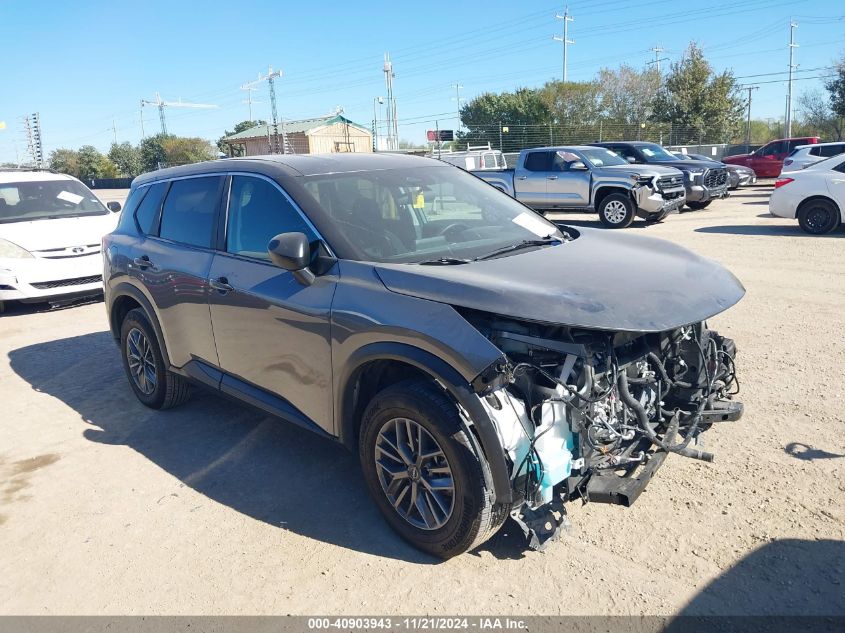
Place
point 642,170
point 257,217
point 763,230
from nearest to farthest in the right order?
point 257,217 < point 763,230 < point 642,170

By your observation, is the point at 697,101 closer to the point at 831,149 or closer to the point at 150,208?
the point at 831,149

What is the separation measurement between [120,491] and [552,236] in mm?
3118

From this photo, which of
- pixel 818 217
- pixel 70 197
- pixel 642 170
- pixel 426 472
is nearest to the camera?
pixel 426 472

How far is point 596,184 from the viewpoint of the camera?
1539cm

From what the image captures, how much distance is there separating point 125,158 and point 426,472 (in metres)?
87.8

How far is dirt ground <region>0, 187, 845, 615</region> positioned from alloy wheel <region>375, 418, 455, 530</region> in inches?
8.9

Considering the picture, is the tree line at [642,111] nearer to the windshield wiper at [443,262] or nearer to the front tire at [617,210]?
the front tire at [617,210]

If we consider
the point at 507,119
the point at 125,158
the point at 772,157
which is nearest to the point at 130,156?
the point at 125,158

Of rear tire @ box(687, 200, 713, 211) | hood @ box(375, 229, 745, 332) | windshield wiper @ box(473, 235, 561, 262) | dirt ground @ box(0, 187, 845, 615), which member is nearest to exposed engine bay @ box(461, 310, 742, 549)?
hood @ box(375, 229, 745, 332)

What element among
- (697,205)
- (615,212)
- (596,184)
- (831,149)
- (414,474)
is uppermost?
(831,149)

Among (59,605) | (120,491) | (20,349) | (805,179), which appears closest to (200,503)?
(120,491)

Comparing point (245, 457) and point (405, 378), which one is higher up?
point (405, 378)

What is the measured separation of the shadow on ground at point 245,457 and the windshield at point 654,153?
1600cm

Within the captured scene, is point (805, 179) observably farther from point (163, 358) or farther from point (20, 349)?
point (20, 349)
